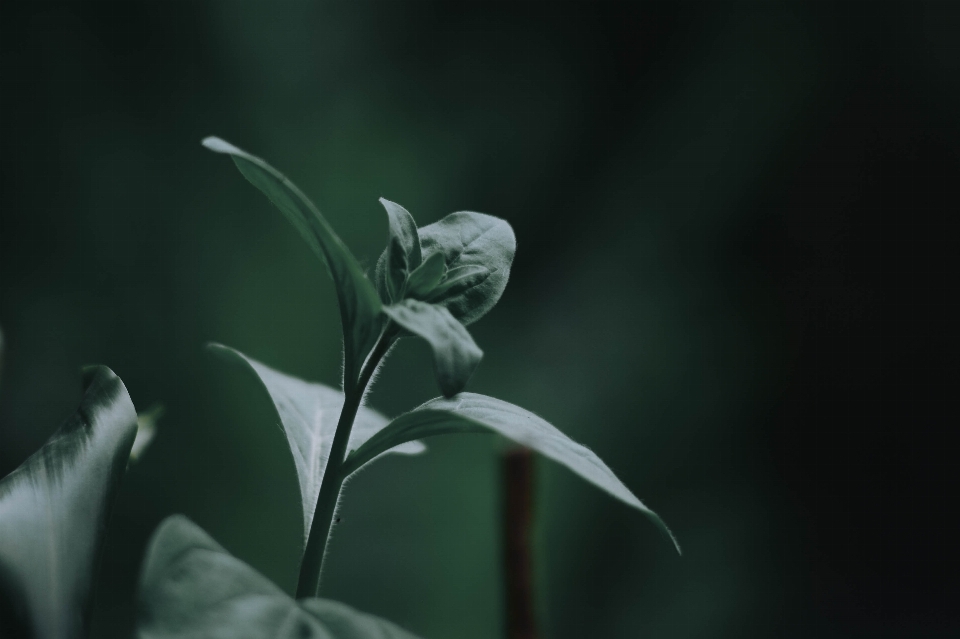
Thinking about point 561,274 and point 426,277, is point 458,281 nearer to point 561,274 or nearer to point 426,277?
point 426,277

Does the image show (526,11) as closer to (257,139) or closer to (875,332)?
(257,139)

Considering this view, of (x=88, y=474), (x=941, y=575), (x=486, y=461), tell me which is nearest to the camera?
(x=88, y=474)

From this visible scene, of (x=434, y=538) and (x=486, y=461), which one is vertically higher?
(x=486, y=461)

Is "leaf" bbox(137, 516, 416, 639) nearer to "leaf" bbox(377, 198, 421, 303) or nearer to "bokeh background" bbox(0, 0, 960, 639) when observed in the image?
"leaf" bbox(377, 198, 421, 303)

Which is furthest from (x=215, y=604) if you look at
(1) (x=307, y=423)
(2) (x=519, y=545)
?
(1) (x=307, y=423)

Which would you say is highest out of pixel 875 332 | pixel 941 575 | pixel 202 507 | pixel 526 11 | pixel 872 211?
pixel 526 11

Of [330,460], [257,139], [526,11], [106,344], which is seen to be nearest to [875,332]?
[526,11]

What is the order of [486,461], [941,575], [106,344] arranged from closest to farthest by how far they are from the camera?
[106,344] < [486,461] < [941,575]

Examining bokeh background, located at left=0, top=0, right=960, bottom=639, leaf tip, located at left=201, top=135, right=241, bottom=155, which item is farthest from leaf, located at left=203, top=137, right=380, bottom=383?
bokeh background, located at left=0, top=0, right=960, bottom=639

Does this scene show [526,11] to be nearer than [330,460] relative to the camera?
No
